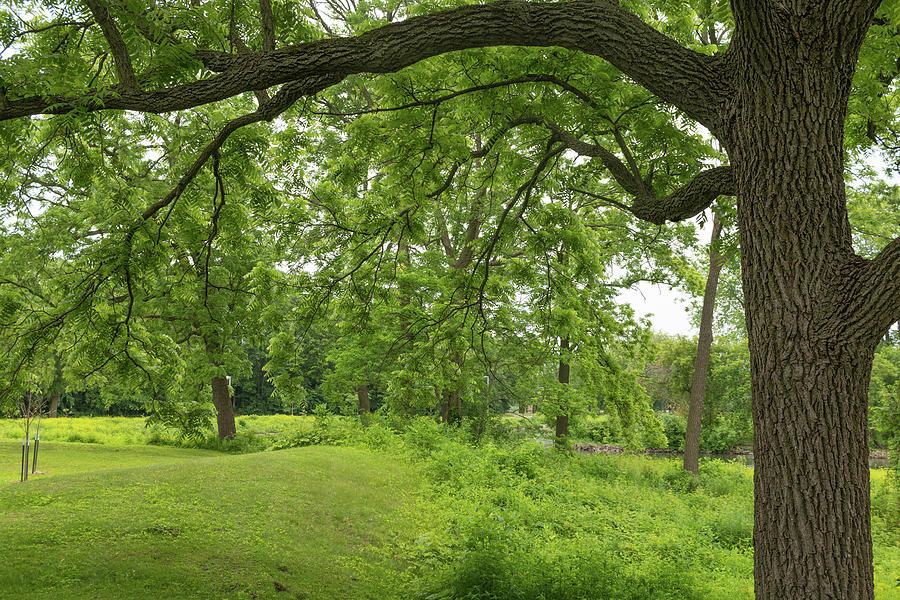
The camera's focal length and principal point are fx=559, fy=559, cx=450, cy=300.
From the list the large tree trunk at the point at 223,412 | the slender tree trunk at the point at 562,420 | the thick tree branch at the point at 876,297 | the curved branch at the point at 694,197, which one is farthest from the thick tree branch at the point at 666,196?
the large tree trunk at the point at 223,412

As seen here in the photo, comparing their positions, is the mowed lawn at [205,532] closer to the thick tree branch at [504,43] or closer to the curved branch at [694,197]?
the thick tree branch at [504,43]

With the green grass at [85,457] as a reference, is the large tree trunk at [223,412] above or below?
above

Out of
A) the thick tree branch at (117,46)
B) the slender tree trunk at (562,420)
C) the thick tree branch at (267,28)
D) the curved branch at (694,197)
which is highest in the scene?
the thick tree branch at (267,28)

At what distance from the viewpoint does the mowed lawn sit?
194 inches

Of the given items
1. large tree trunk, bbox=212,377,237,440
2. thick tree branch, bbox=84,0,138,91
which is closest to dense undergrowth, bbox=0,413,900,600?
large tree trunk, bbox=212,377,237,440

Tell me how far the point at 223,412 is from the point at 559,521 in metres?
13.0

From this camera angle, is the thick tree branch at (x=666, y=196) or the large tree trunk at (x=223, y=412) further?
the large tree trunk at (x=223, y=412)

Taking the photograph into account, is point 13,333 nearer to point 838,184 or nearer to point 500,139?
point 500,139

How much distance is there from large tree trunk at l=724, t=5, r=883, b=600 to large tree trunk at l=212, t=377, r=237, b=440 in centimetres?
1744

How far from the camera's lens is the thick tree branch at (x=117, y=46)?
3.79 metres

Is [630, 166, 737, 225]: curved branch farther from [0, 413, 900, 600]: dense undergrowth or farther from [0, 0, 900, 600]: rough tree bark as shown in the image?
[0, 413, 900, 600]: dense undergrowth

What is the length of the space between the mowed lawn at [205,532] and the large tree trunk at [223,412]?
7.41 m

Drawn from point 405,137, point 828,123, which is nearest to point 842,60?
point 828,123

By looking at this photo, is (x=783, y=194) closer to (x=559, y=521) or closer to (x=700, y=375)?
(x=559, y=521)
